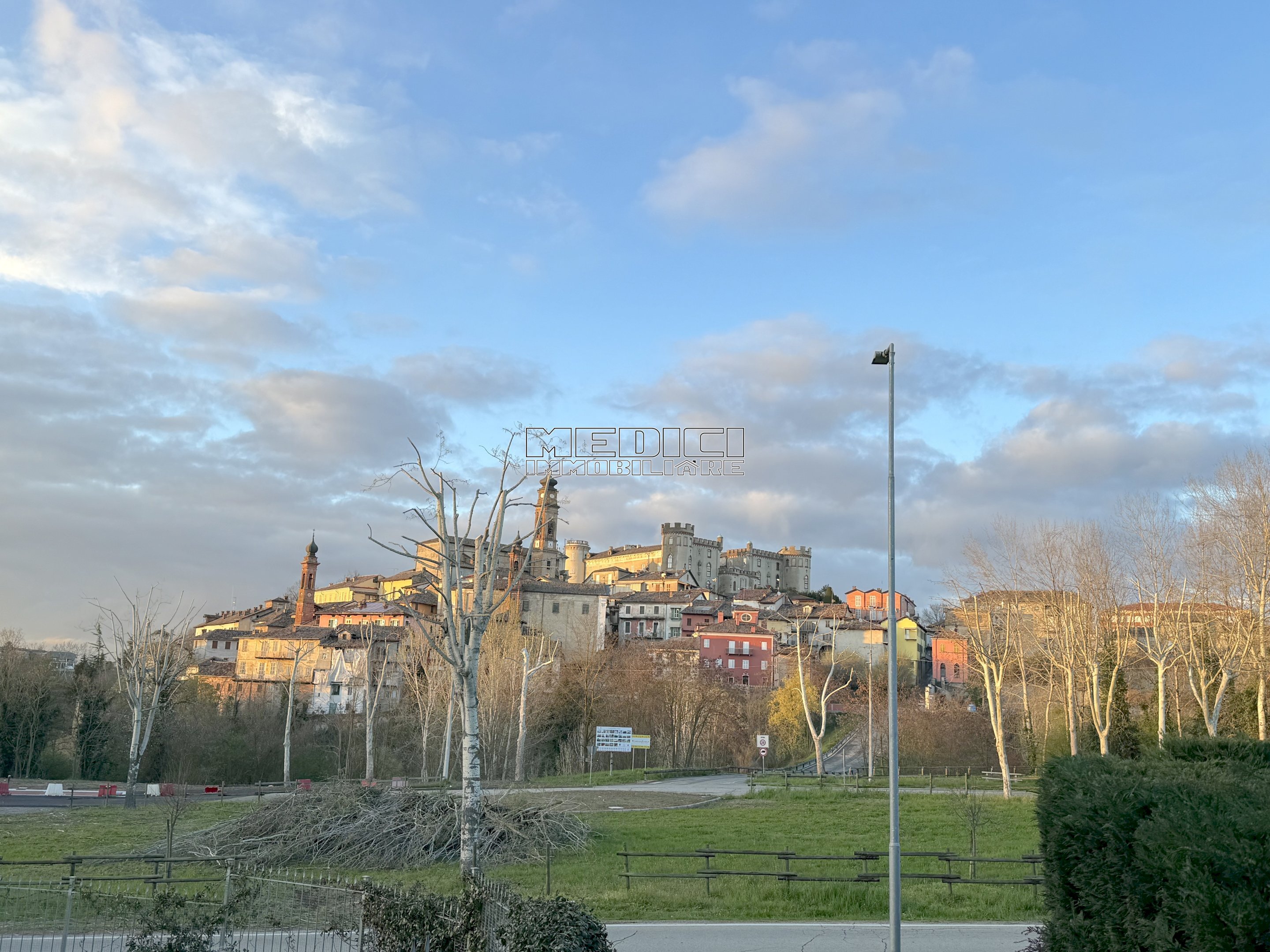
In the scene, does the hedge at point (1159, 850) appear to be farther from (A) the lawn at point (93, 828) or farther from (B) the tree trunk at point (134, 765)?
(B) the tree trunk at point (134, 765)

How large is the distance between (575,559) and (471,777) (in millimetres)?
153535

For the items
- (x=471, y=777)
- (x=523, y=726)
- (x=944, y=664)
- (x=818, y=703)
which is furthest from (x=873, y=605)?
(x=471, y=777)

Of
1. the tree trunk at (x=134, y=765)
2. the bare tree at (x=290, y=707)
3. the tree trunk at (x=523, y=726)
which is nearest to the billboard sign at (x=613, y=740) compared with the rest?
the tree trunk at (x=523, y=726)

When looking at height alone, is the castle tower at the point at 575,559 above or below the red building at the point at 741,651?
above

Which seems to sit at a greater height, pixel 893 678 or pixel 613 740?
pixel 893 678

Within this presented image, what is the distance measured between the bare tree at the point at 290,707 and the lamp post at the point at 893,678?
133 feet

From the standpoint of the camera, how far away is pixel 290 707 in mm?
52719

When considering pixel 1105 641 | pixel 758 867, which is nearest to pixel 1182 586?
pixel 1105 641

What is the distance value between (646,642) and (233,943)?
271 feet

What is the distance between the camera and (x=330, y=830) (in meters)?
25.6

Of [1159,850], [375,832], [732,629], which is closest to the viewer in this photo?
[1159,850]

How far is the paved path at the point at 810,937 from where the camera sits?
14867 millimetres

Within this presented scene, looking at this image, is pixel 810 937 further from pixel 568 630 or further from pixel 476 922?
pixel 568 630

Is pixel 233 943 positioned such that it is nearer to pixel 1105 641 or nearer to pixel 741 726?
pixel 1105 641
